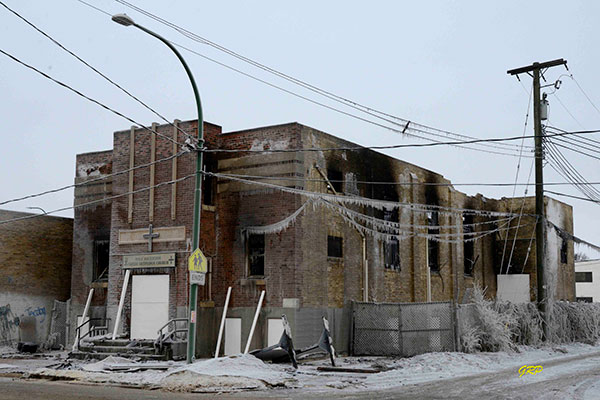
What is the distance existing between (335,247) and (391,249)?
157 inches

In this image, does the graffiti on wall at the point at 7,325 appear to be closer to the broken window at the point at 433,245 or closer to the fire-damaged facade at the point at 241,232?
the fire-damaged facade at the point at 241,232

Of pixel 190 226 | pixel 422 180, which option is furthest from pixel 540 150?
pixel 190 226

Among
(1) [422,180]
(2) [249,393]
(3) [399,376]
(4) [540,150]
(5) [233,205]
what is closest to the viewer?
(2) [249,393]

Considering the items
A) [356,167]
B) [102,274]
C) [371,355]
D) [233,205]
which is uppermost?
[356,167]

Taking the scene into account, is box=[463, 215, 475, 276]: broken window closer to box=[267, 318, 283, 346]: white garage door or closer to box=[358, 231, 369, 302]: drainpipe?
box=[358, 231, 369, 302]: drainpipe

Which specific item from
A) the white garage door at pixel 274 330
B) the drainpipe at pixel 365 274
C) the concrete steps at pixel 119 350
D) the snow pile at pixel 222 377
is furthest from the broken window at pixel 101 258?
the snow pile at pixel 222 377

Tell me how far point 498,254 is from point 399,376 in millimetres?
22000

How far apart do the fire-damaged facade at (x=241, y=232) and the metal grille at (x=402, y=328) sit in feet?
2.20

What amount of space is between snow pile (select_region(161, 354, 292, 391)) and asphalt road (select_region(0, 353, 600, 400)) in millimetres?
736

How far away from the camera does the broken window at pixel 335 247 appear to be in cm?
2531

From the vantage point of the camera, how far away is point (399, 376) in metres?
18.0

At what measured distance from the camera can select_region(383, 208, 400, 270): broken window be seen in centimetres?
2839

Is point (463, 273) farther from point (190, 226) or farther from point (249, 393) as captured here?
point (249, 393)

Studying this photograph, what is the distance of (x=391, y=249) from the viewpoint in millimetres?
28766
